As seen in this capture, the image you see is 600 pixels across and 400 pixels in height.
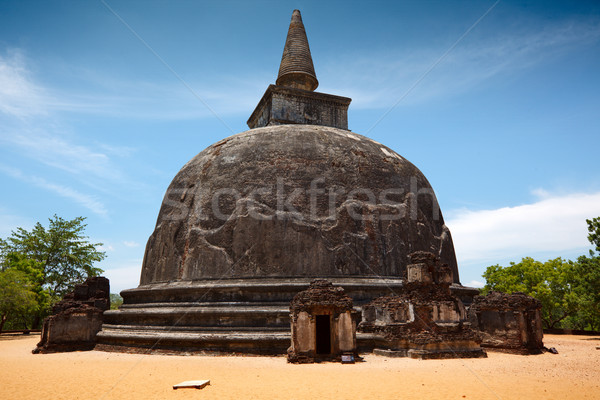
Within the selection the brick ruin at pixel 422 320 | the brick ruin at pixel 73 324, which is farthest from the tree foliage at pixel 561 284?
the brick ruin at pixel 73 324

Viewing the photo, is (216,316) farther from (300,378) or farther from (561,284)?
(561,284)

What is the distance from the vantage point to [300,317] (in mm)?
8953

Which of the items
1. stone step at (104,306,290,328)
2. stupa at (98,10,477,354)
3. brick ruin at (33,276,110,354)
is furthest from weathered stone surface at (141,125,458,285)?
brick ruin at (33,276,110,354)

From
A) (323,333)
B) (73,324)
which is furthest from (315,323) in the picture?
(73,324)

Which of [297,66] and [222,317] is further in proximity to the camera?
[297,66]

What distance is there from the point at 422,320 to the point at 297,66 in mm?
12456

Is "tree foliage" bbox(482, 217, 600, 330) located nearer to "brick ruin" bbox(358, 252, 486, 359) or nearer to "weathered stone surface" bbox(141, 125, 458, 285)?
"weathered stone surface" bbox(141, 125, 458, 285)

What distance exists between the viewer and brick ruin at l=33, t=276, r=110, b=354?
11477 millimetres

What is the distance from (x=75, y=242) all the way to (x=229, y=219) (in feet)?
60.4

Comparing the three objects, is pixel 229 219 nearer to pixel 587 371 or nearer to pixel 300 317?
pixel 300 317

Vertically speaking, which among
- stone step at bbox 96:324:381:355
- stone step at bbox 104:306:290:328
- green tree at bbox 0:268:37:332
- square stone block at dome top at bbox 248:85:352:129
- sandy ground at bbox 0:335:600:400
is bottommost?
sandy ground at bbox 0:335:600:400

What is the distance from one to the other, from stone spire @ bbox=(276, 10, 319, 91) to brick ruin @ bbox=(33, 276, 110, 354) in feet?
37.5

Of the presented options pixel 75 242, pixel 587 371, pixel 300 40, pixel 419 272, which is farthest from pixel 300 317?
pixel 75 242

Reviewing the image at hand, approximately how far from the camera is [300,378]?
6785mm
